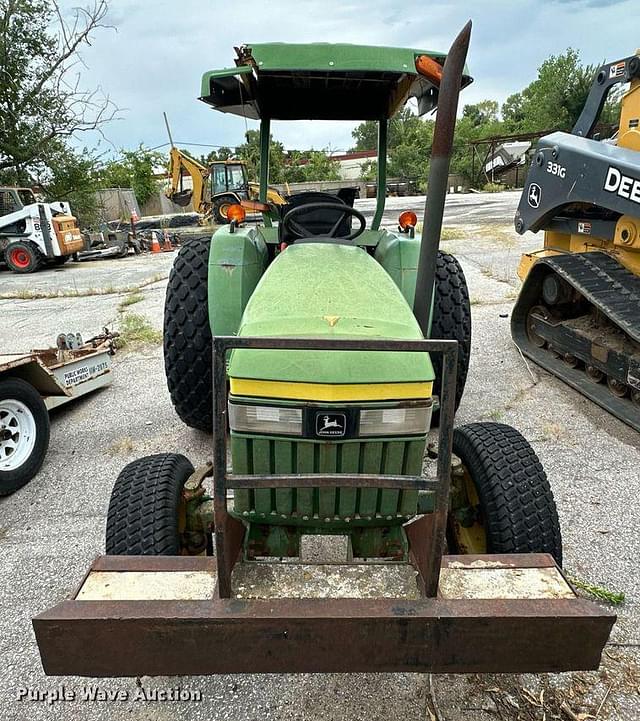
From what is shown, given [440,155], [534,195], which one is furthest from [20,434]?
[534,195]

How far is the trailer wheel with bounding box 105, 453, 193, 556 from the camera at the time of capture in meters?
1.98

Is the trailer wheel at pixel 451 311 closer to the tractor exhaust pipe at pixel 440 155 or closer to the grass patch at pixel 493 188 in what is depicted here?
the tractor exhaust pipe at pixel 440 155

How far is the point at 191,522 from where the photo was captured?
223 centimetres


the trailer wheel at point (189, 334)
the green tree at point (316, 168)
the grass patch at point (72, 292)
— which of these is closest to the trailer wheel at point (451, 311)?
the trailer wheel at point (189, 334)

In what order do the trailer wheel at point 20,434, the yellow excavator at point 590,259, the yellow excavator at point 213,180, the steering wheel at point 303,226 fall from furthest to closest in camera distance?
1. the yellow excavator at point 213,180
2. the yellow excavator at point 590,259
3. the trailer wheel at point 20,434
4. the steering wheel at point 303,226

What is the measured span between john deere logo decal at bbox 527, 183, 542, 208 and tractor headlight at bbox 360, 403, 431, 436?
13.5ft

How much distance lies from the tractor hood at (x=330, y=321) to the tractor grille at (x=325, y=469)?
0.56 ft

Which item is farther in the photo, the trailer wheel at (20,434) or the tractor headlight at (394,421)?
the trailer wheel at (20,434)

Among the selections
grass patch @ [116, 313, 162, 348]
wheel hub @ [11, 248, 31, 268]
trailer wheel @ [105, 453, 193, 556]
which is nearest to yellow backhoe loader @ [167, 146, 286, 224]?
wheel hub @ [11, 248, 31, 268]

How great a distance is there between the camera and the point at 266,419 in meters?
1.67

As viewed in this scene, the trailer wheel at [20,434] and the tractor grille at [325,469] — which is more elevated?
the tractor grille at [325,469]

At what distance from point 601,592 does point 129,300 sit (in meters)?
7.36

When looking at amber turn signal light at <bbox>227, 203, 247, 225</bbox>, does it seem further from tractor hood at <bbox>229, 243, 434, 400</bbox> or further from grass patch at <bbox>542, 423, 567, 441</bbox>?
grass patch at <bbox>542, 423, 567, 441</bbox>

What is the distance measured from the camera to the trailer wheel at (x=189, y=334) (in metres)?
3.24
